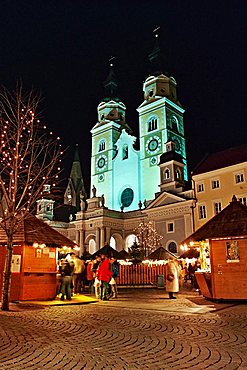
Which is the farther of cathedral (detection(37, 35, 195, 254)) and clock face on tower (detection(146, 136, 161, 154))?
clock face on tower (detection(146, 136, 161, 154))

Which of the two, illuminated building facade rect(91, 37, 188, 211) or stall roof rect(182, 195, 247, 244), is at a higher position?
illuminated building facade rect(91, 37, 188, 211)

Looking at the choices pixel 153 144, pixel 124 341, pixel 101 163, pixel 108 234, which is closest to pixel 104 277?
pixel 124 341

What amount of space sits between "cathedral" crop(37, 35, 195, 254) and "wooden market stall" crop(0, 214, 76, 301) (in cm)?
2658

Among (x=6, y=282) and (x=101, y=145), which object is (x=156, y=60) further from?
(x=6, y=282)

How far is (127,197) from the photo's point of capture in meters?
56.0

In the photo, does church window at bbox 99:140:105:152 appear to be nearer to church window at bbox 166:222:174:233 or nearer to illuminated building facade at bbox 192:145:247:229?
church window at bbox 166:222:174:233

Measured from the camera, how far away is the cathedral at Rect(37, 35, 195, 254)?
4378cm

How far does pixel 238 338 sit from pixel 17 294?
10.7 metres

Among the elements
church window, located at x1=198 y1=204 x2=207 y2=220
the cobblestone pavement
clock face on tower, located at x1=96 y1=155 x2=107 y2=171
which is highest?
clock face on tower, located at x1=96 y1=155 x2=107 y2=171

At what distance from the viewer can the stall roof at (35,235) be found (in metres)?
15.2

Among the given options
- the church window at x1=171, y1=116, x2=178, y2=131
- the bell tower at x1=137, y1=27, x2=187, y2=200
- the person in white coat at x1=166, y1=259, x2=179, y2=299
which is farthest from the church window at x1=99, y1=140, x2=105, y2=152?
the person in white coat at x1=166, y1=259, x2=179, y2=299

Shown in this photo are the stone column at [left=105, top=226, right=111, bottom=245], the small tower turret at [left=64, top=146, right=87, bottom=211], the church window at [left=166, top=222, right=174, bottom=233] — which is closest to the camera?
the church window at [left=166, top=222, right=174, bottom=233]

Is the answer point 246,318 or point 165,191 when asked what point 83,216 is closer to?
Answer: point 165,191

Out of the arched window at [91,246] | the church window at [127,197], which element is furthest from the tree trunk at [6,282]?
the church window at [127,197]
